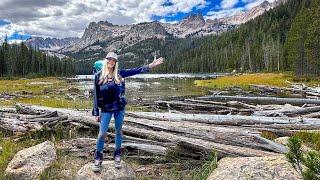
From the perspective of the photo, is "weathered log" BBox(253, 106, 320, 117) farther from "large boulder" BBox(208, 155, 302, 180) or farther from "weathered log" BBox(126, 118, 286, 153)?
"large boulder" BBox(208, 155, 302, 180)

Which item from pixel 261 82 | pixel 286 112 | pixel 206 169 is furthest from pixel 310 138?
pixel 261 82

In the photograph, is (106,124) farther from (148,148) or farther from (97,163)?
(148,148)

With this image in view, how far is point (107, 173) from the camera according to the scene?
8805mm

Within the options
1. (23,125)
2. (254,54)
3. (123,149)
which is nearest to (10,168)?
(123,149)

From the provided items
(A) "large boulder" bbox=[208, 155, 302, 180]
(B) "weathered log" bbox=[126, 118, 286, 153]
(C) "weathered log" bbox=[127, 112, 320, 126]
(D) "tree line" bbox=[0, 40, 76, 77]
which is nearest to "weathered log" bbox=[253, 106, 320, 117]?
(C) "weathered log" bbox=[127, 112, 320, 126]

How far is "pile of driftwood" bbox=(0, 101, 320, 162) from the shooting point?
32.5 ft

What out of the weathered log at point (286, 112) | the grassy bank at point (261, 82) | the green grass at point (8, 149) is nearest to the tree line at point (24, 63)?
the grassy bank at point (261, 82)

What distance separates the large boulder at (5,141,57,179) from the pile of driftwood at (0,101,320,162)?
3.96 ft

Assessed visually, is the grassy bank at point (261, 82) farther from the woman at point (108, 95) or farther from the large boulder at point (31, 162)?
the woman at point (108, 95)

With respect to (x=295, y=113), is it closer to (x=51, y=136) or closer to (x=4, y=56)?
(x=51, y=136)

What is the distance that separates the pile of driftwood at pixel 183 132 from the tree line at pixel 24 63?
353 ft

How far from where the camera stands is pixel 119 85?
8.70 metres

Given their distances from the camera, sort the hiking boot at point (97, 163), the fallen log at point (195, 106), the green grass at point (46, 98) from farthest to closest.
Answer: the green grass at point (46, 98)
the fallen log at point (195, 106)
the hiking boot at point (97, 163)

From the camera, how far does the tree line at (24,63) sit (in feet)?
388
